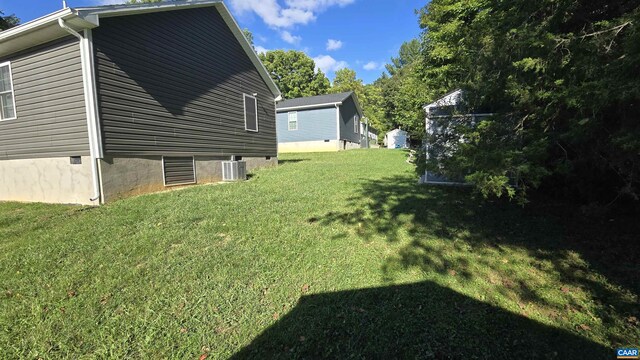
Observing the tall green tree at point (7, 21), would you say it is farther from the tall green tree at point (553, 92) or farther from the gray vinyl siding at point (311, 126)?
the tall green tree at point (553, 92)

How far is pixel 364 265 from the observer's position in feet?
12.1

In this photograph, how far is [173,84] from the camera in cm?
837

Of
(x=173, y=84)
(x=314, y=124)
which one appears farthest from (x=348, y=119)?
(x=173, y=84)

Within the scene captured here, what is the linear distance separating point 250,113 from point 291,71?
34.9m

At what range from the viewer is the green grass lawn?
8.37 ft

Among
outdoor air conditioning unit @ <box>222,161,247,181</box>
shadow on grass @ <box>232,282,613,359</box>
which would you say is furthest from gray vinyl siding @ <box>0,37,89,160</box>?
shadow on grass @ <box>232,282,613,359</box>

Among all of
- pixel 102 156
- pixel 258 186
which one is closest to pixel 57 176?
pixel 102 156

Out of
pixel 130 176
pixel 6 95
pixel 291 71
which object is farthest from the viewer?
pixel 291 71

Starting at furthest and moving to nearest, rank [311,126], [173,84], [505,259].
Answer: [311,126] → [173,84] → [505,259]

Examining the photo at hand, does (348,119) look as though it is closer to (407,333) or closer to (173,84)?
(173,84)

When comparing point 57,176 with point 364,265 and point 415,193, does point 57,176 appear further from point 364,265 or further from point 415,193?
point 415,193

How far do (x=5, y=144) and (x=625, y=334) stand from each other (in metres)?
12.2

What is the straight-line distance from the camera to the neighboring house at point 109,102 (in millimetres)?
6395

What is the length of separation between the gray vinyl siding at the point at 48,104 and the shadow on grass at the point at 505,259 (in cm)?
572
